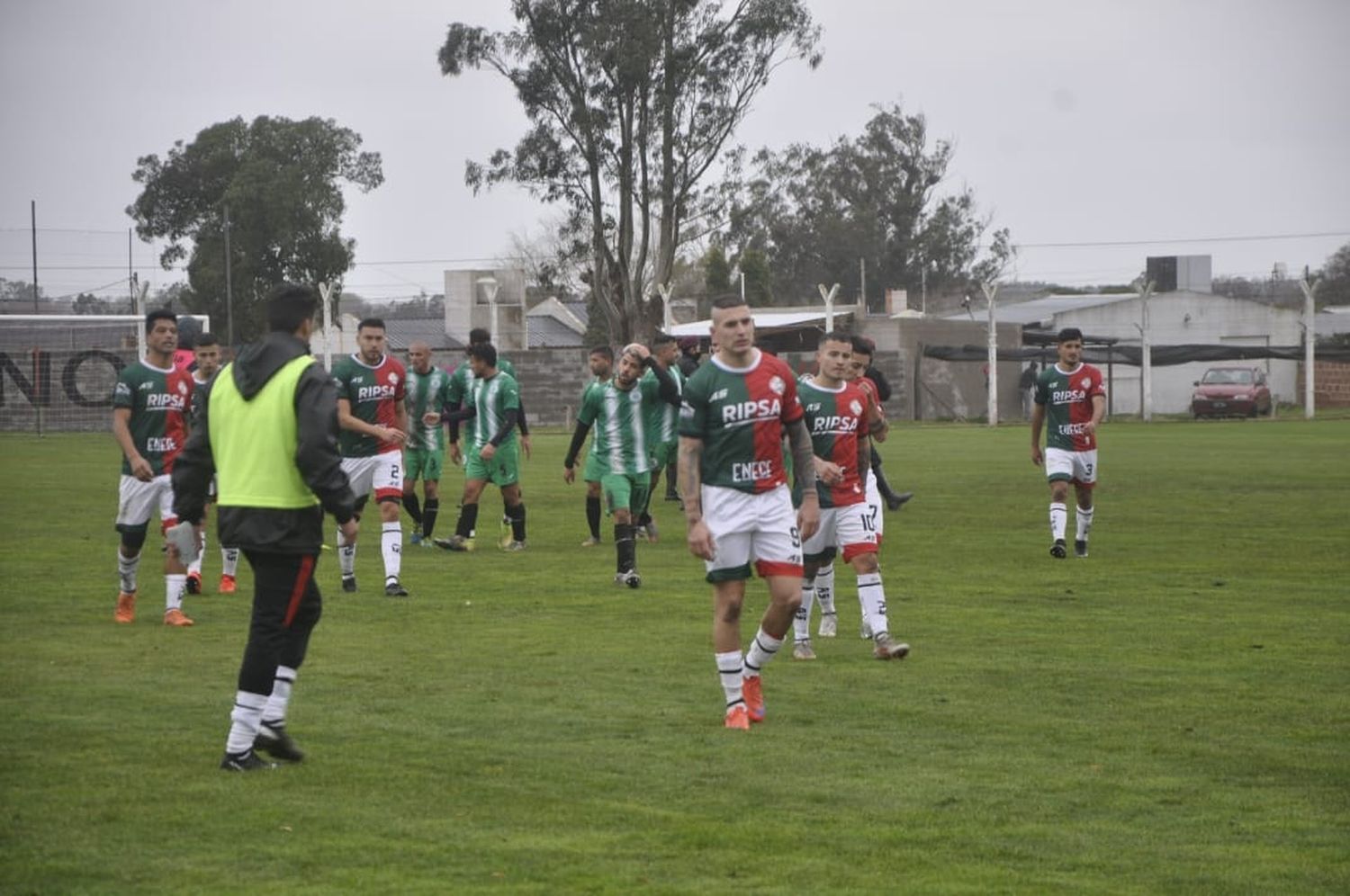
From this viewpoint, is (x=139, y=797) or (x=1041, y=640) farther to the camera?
(x=1041, y=640)

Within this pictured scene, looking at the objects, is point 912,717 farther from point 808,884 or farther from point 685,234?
point 685,234

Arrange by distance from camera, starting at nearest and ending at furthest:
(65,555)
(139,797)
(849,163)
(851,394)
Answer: (139,797) → (851,394) → (65,555) → (849,163)

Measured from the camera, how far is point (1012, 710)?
374 inches

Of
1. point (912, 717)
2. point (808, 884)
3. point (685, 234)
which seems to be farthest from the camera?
point (685, 234)

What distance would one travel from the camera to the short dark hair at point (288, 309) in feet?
26.7

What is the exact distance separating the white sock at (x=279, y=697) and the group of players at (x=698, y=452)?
3.85 ft

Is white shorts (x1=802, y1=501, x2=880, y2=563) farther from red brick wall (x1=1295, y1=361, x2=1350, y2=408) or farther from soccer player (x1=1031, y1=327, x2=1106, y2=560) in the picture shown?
red brick wall (x1=1295, y1=361, x2=1350, y2=408)

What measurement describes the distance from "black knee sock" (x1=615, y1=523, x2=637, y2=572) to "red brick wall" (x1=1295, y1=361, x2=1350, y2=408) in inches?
2061

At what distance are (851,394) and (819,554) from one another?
110 centimetres

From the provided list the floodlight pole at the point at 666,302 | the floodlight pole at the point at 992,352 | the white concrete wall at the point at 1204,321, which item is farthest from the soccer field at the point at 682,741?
the white concrete wall at the point at 1204,321

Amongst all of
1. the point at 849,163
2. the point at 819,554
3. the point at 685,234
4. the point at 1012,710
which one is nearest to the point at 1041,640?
the point at 819,554

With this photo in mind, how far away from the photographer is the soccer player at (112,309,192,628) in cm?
1288

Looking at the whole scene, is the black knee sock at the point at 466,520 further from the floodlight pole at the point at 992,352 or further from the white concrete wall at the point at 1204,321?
the white concrete wall at the point at 1204,321

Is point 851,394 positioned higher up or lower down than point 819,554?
higher up
